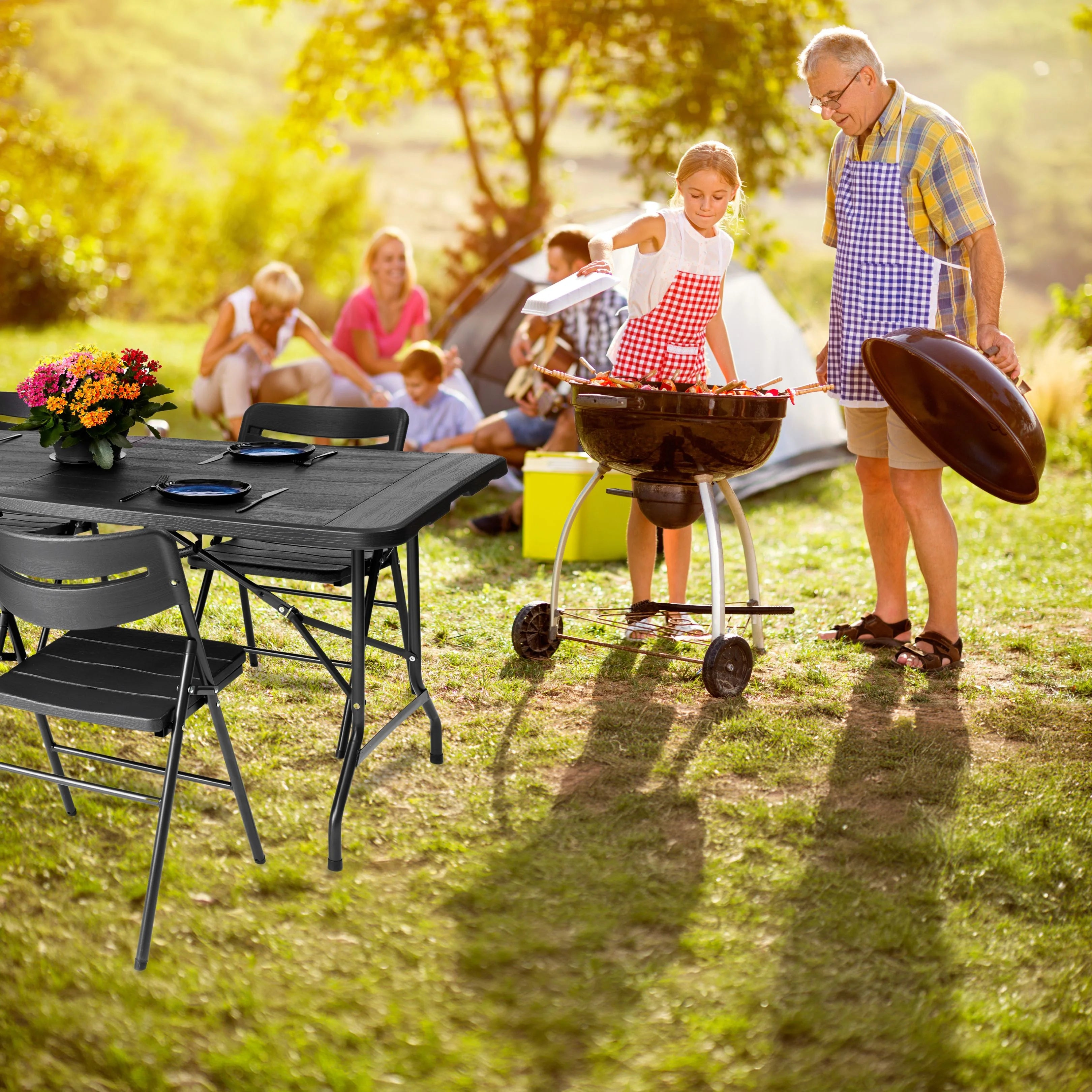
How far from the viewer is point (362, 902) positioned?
256 cm

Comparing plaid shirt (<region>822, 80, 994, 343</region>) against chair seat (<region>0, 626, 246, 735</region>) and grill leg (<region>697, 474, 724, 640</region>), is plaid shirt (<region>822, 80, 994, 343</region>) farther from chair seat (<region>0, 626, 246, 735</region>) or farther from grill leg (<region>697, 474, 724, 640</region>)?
chair seat (<region>0, 626, 246, 735</region>)

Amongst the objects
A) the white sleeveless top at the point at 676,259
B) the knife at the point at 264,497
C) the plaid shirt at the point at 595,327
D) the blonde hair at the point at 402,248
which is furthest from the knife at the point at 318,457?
the blonde hair at the point at 402,248

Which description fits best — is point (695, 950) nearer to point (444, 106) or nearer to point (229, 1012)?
point (229, 1012)

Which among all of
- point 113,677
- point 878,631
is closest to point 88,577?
point 113,677

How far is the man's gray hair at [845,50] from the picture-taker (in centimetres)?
372

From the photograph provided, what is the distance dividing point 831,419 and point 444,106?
142 feet

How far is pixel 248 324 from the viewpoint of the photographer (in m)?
6.77

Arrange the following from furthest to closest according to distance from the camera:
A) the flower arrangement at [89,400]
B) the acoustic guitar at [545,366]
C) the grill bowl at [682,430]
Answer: the acoustic guitar at [545,366]
the grill bowl at [682,430]
the flower arrangement at [89,400]

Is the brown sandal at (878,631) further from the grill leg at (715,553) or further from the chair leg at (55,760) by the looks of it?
the chair leg at (55,760)

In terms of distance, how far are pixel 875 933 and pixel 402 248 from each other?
5.68 metres

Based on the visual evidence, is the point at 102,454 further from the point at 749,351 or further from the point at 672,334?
the point at 749,351

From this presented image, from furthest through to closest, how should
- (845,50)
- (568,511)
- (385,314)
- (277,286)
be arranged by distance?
(385,314) → (277,286) → (568,511) → (845,50)

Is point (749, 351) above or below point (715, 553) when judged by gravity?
above

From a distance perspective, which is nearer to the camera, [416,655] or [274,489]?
[274,489]
